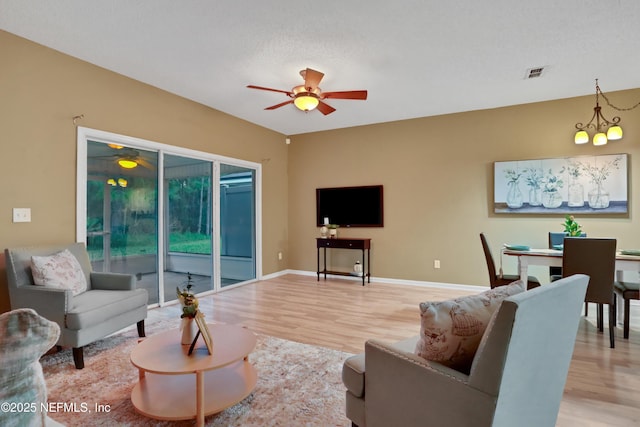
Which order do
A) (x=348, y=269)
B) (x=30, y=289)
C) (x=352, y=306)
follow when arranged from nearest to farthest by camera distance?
1. (x=30, y=289)
2. (x=352, y=306)
3. (x=348, y=269)

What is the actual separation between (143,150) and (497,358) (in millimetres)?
4258

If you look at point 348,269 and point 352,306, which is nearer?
point 352,306

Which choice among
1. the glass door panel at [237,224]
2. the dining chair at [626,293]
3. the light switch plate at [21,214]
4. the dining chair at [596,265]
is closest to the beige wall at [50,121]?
the light switch plate at [21,214]

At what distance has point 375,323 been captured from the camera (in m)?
3.47

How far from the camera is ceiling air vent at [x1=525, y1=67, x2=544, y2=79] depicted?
3570mm

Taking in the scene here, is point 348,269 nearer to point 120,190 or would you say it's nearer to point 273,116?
point 273,116

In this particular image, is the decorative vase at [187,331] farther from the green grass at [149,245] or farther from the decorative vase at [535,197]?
the decorative vase at [535,197]

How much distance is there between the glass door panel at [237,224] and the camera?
5234 mm

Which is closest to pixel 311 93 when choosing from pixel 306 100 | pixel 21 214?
pixel 306 100

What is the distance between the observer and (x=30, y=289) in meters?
2.54

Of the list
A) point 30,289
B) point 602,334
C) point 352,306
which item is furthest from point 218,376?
point 602,334

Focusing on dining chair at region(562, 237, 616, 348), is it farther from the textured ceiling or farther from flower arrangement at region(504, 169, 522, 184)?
flower arrangement at region(504, 169, 522, 184)

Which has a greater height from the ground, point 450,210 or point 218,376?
point 450,210

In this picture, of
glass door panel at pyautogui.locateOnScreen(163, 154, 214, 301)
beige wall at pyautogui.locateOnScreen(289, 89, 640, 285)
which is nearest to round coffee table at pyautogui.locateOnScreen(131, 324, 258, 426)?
glass door panel at pyautogui.locateOnScreen(163, 154, 214, 301)
